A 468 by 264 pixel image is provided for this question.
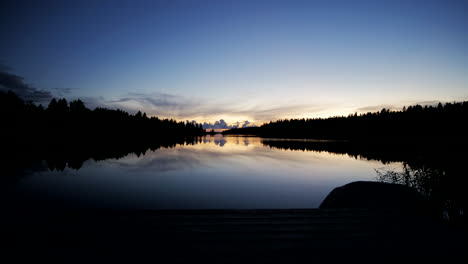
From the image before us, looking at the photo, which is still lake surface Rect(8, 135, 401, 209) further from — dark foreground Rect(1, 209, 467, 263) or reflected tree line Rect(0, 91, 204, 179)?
reflected tree line Rect(0, 91, 204, 179)

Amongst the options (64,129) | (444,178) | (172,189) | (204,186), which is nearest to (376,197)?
(444,178)

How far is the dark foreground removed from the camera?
3875mm

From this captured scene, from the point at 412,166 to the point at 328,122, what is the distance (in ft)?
632

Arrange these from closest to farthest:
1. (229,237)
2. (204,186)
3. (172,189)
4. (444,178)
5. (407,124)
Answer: (229,237), (444,178), (172,189), (204,186), (407,124)

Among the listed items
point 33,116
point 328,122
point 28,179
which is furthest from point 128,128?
point 328,122

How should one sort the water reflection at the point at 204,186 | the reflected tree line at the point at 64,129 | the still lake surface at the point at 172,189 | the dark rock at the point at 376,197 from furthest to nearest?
the reflected tree line at the point at 64,129, the still lake surface at the point at 172,189, the water reflection at the point at 204,186, the dark rock at the point at 376,197

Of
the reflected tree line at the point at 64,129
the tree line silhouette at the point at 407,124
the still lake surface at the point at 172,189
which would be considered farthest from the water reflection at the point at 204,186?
the tree line silhouette at the point at 407,124

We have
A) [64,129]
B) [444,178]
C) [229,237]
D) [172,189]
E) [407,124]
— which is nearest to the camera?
[229,237]

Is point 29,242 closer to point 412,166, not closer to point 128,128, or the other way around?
point 412,166

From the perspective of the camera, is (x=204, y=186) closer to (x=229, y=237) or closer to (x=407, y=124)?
(x=229, y=237)

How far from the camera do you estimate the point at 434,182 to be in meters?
9.55

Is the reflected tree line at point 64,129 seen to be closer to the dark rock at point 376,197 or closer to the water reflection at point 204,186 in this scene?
the water reflection at point 204,186

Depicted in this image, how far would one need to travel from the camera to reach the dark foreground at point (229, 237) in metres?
3.88

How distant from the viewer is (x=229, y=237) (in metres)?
4.57
